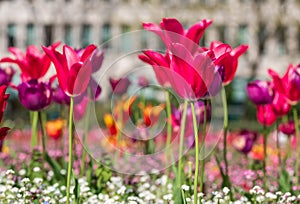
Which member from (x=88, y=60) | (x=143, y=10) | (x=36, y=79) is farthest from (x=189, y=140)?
(x=143, y=10)

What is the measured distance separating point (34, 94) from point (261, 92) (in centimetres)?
120

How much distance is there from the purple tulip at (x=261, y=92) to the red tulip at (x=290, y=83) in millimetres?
47

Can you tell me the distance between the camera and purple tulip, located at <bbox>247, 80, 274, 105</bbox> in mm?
3338

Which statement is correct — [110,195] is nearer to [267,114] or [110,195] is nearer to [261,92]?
[261,92]

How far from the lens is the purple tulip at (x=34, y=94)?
9.65 feet

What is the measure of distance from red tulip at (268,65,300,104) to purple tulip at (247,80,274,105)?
0.05 metres

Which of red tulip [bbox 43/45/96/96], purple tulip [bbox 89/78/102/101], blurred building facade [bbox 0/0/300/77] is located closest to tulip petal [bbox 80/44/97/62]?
red tulip [bbox 43/45/96/96]

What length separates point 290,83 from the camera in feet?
10.8

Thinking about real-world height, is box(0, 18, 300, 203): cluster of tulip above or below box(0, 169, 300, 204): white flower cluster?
above

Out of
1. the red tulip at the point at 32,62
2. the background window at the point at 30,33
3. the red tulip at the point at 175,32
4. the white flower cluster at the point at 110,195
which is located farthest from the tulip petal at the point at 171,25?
the background window at the point at 30,33

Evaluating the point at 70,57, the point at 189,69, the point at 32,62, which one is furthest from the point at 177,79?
the point at 32,62

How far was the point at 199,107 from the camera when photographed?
346 cm

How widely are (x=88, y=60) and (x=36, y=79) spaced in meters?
Result: 0.71

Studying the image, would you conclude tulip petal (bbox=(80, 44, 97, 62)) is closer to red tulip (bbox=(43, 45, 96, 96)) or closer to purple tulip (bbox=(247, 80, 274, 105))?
red tulip (bbox=(43, 45, 96, 96))
